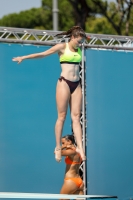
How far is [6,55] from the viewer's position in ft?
30.7

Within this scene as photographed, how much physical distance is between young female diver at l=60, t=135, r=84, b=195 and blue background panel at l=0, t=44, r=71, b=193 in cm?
134

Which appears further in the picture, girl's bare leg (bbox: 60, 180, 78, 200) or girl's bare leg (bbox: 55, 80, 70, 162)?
girl's bare leg (bbox: 60, 180, 78, 200)

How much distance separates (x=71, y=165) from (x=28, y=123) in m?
Answer: 1.60

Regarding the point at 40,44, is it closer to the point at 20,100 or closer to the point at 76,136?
the point at 20,100

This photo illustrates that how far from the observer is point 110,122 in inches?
401

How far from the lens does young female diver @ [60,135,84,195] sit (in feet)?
26.0

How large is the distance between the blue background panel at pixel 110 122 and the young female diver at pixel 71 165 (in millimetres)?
1592

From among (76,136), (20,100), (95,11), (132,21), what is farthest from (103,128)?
(132,21)

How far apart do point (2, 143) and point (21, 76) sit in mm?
1012

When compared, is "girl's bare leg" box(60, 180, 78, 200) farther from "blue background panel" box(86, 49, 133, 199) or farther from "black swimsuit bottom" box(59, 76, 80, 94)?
"blue background panel" box(86, 49, 133, 199)

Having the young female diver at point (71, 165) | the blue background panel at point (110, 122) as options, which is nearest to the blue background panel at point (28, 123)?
the blue background panel at point (110, 122)

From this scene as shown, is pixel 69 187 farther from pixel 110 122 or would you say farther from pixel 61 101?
pixel 110 122

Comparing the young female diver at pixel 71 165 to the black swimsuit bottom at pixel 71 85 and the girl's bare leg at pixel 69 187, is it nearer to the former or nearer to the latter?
the girl's bare leg at pixel 69 187

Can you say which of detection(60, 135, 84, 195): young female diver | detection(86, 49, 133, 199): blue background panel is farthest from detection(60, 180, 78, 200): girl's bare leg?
detection(86, 49, 133, 199): blue background panel
